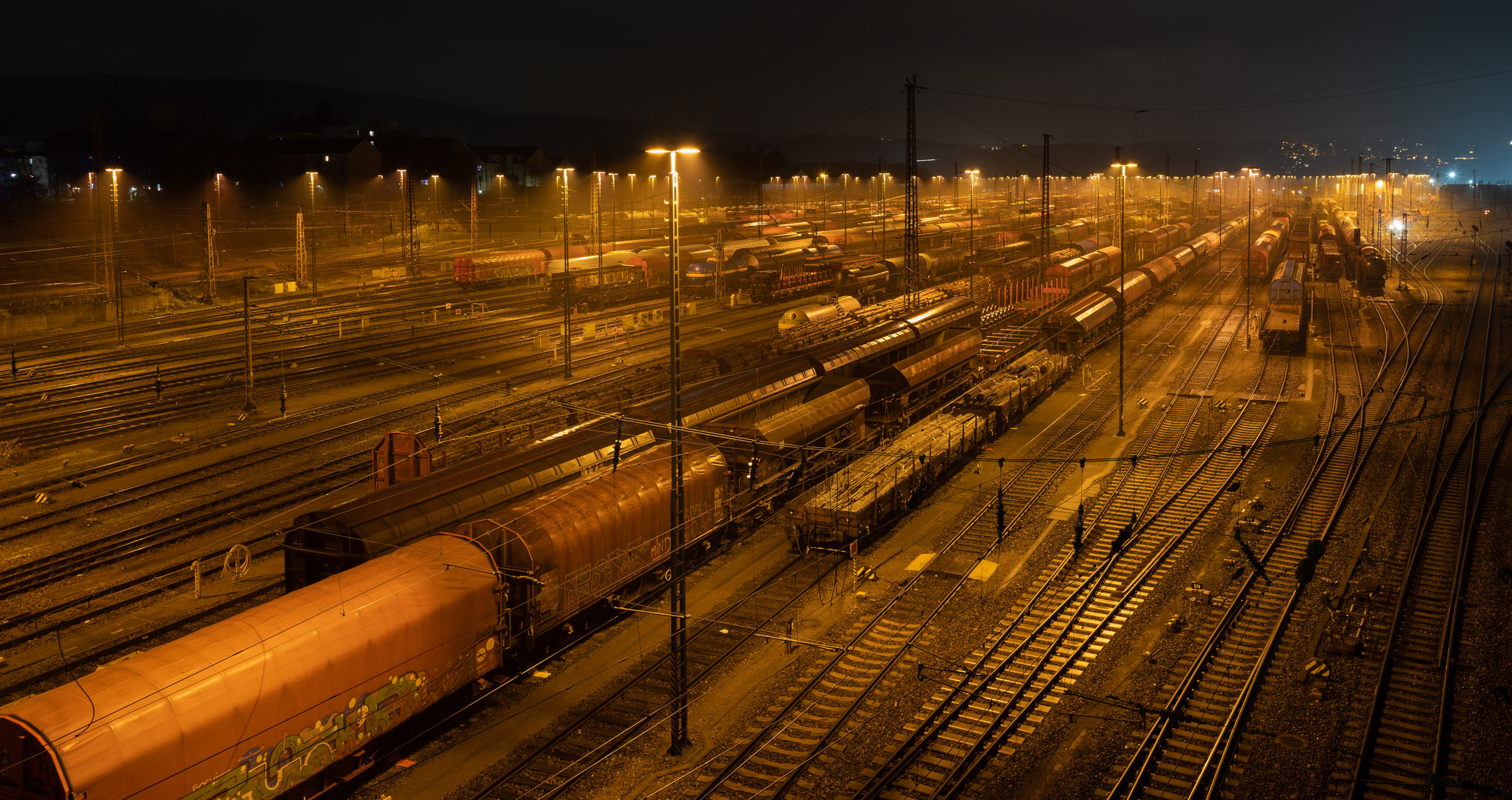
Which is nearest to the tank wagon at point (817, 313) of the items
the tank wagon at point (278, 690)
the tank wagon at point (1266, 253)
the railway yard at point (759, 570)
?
the railway yard at point (759, 570)

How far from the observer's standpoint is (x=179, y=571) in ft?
75.5

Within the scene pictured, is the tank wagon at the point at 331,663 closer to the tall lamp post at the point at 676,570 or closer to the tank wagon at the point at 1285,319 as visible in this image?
the tall lamp post at the point at 676,570

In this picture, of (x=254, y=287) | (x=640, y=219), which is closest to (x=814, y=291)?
(x=254, y=287)

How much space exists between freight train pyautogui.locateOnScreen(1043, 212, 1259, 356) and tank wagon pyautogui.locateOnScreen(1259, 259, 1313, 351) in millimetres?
6442

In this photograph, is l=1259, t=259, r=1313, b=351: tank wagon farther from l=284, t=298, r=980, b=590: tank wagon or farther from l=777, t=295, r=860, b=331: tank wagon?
l=777, t=295, r=860, b=331: tank wagon

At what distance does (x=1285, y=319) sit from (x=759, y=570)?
34834mm

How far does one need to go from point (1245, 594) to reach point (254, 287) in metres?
54.8

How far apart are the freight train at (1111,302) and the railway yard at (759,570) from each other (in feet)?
2.34

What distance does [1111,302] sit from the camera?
174ft

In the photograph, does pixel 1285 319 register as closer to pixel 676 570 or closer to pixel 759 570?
pixel 759 570

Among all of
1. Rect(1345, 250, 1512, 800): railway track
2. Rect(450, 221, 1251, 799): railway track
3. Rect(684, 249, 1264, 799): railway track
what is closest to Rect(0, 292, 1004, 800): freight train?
Rect(450, 221, 1251, 799): railway track

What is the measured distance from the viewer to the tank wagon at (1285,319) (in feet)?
157

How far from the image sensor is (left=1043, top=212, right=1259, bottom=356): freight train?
46.8 metres

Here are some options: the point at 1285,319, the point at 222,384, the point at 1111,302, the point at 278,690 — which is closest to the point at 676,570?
the point at 278,690
